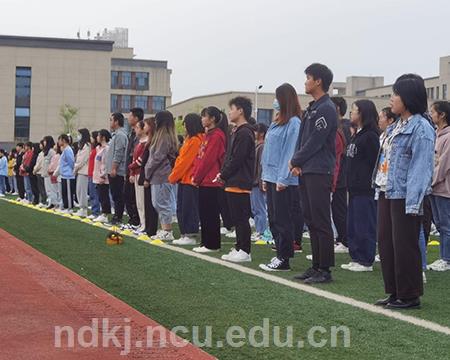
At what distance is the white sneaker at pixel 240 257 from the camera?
9945 mm

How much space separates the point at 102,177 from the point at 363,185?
8390 millimetres

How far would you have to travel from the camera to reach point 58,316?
6254 mm

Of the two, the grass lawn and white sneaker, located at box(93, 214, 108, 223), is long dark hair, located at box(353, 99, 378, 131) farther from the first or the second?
white sneaker, located at box(93, 214, 108, 223)

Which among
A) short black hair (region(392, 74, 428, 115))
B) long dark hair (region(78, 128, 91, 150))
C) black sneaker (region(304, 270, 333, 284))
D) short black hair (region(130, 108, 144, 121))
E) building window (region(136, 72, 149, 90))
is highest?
building window (region(136, 72, 149, 90))

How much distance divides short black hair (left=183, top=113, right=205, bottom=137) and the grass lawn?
1967mm

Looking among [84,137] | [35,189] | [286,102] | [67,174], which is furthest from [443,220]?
[35,189]

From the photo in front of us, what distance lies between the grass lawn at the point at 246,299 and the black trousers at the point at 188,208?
1068 millimetres

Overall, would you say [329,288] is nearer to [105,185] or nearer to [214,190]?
[214,190]

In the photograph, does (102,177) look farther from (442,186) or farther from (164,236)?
(442,186)

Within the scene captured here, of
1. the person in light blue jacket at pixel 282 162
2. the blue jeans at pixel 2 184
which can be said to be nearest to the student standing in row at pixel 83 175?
the person in light blue jacket at pixel 282 162

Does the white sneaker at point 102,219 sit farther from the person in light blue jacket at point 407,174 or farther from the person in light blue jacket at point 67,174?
the person in light blue jacket at point 407,174

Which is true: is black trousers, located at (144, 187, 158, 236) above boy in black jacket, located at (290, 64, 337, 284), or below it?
below

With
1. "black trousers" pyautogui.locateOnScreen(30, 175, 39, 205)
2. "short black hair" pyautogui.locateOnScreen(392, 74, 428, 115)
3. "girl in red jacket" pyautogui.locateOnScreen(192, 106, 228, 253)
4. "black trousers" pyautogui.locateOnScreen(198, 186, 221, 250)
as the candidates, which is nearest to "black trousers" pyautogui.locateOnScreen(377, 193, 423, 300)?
"short black hair" pyautogui.locateOnScreen(392, 74, 428, 115)

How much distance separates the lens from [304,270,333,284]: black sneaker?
Result: 8.15m
